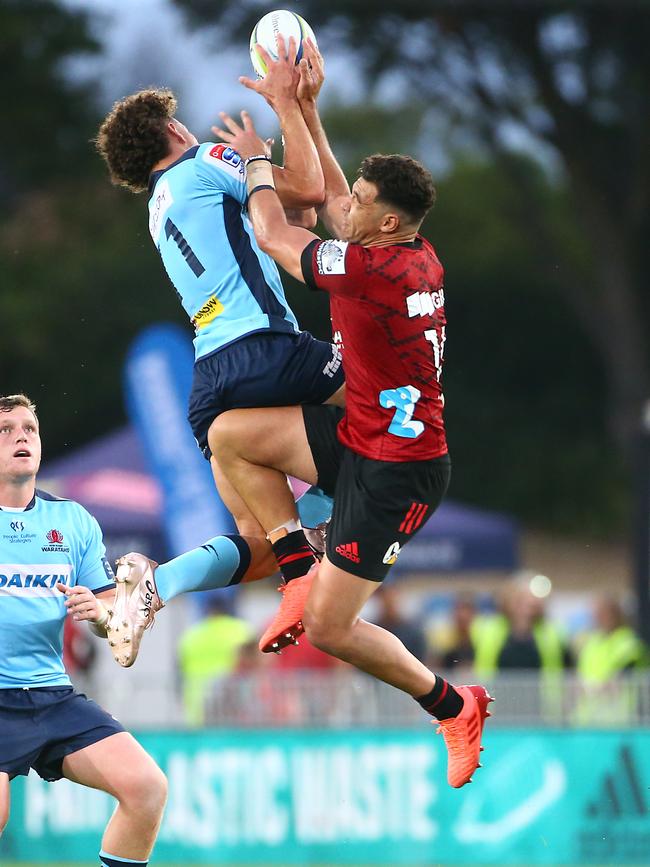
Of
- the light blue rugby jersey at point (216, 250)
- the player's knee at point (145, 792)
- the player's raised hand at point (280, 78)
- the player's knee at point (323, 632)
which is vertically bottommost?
the player's knee at point (145, 792)

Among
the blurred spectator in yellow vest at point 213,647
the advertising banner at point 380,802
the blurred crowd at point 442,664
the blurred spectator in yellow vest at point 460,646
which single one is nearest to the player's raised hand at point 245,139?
the advertising banner at point 380,802

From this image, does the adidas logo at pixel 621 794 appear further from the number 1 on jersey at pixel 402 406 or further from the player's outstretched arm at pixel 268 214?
the player's outstretched arm at pixel 268 214

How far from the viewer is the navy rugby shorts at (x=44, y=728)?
716 cm

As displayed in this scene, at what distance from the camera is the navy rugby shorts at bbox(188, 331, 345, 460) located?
23.5ft

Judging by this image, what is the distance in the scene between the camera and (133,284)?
35.6 m

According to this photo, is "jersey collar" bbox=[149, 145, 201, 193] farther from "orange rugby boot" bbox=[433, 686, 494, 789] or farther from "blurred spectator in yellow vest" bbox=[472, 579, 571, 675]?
"blurred spectator in yellow vest" bbox=[472, 579, 571, 675]

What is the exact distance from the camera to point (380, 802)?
40.0ft

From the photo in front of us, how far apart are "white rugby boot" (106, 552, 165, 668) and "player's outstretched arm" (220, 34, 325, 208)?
1.70 meters

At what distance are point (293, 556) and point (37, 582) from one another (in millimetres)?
1109

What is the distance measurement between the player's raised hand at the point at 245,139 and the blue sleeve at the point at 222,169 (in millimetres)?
53

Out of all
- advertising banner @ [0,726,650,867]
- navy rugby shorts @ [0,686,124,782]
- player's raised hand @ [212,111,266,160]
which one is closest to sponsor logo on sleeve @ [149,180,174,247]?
player's raised hand @ [212,111,266,160]

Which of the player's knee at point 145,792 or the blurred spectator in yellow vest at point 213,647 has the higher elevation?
the blurred spectator in yellow vest at point 213,647

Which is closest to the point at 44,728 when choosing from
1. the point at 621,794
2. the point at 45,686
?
the point at 45,686

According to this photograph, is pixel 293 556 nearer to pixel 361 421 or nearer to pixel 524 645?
pixel 361 421
